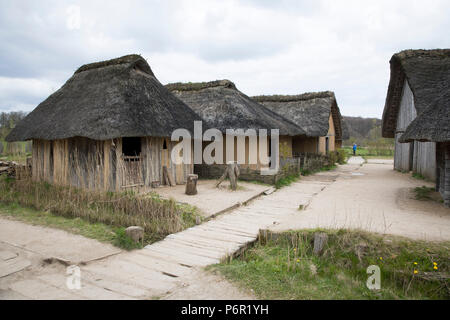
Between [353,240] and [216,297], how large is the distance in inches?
108

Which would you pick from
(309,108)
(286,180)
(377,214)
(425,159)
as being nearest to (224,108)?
Answer: (286,180)

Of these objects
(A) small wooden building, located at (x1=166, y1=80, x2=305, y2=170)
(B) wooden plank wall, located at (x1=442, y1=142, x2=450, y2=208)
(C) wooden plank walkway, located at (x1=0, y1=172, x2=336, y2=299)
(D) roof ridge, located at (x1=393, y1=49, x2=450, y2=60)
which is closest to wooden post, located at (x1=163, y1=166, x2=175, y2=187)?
(A) small wooden building, located at (x1=166, y1=80, x2=305, y2=170)

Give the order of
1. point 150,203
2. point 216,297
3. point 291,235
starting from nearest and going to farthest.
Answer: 1. point 216,297
2. point 291,235
3. point 150,203

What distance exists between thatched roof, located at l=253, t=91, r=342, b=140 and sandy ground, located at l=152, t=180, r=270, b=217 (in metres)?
7.38

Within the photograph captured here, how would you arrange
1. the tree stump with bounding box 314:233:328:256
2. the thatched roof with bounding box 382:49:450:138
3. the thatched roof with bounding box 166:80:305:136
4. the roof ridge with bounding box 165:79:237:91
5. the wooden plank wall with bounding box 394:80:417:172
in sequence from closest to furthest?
the tree stump with bounding box 314:233:328:256 < the thatched roof with bounding box 382:49:450:138 < the thatched roof with bounding box 166:80:305:136 < the wooden plank wall with bounding box 394:80:417:172 < the roof ridge with bounding box 165:79:237:91

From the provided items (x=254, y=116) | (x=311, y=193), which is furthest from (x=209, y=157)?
(x=311, y=193)

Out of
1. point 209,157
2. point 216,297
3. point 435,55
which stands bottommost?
point 216,297

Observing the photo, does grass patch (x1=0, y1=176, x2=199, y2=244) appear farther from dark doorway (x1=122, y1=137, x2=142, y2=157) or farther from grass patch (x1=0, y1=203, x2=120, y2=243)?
dark doorway (x1=122, y1=137, x2=142, y2=157)

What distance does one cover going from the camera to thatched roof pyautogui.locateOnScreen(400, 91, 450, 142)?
6.65m

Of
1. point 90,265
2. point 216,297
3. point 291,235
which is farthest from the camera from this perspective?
point 291,235

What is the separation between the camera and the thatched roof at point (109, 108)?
28.0ft

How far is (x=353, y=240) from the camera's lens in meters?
4.96

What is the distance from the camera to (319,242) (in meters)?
5.10

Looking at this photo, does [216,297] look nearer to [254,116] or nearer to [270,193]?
[270,193]
